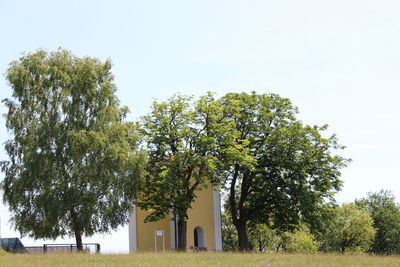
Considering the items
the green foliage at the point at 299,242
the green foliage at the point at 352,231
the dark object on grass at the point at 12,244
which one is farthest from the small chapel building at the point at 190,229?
the green foliage at the point at 352,231

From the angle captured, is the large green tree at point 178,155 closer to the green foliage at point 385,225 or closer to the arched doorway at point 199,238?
the arched doorway at point 199,238

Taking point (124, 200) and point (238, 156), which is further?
point (238, 156)

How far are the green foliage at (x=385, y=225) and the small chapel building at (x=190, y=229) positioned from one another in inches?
1807

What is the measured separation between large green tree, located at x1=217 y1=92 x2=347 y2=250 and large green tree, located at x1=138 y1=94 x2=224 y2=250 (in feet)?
13.3

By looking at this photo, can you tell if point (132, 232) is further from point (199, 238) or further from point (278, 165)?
point (278, 165)

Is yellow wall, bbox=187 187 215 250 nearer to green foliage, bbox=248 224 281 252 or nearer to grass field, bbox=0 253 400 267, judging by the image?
grass field, bbox=0 253 400 267

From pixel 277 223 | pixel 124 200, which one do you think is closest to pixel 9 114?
pixel 124 200

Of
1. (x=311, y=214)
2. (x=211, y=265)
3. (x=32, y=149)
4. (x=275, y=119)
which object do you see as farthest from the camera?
(x=275, y=119)

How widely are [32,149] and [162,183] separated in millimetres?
8762

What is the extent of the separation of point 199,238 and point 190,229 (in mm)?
2277

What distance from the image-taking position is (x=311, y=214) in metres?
40.8

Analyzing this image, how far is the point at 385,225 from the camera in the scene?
83.8m

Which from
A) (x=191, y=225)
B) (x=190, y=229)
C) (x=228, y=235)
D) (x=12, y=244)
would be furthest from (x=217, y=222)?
(x=228, y=235)

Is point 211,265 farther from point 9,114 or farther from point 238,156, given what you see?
point 9,114
